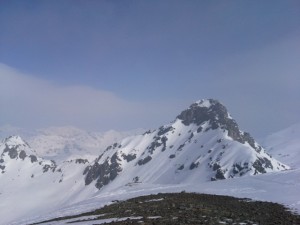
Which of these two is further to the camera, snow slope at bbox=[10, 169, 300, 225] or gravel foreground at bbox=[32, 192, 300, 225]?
snow slope at bbox=[10, 169, 300, 225]

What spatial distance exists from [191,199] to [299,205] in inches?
404

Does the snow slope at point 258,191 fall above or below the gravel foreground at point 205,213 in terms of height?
above

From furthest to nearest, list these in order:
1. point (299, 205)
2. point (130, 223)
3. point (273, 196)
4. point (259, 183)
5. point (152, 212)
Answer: point (259, 183) → point (273, 196) → point (299, 205) → point (152, 212) → point (130, 223)

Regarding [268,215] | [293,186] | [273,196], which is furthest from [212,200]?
[293,186]

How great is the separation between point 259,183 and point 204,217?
28.0m

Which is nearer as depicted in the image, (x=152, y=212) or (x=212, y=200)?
(x=152, y=212)

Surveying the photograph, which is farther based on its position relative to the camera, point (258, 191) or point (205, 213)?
point (258, 191)

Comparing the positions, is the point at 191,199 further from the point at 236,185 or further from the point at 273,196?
the point at 236,185

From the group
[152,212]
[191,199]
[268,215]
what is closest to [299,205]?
[268,215]

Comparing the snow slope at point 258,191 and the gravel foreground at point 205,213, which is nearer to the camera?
the gravel foreground at point 205,213

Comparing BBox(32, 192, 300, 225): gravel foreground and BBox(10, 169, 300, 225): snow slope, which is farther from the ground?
BBox(10, 169, 300, 225): snow slope

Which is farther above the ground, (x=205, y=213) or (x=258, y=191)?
(x=258, y=191)

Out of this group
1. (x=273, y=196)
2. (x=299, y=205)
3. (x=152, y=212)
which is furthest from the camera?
(x=273, y=196)

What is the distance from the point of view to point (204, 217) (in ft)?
95.6
